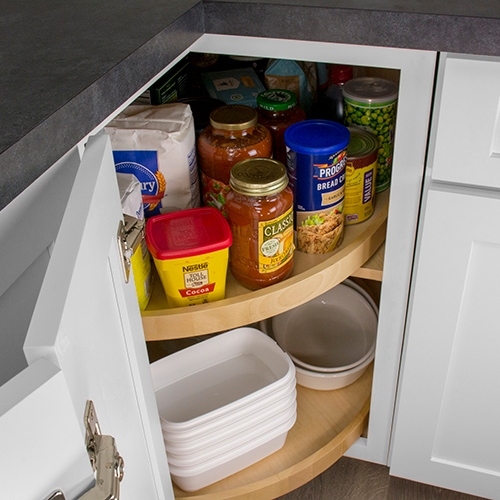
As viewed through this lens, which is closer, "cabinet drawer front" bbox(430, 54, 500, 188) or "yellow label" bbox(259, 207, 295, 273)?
"cabinet drawer front" bbox(430, 54, 500, 188)

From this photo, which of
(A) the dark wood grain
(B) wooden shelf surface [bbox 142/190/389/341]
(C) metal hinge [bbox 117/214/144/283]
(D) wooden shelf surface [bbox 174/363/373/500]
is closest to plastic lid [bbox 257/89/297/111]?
(B) wooden shelf surface [bbox 142/190/389/341]

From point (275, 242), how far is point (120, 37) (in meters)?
0.37

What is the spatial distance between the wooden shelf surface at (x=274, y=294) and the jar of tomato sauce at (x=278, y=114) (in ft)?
0.65

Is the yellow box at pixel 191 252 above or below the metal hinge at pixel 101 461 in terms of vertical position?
below

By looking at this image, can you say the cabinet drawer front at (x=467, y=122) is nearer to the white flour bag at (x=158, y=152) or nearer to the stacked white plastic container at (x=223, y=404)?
the white flour bag at (x=158, y=152)

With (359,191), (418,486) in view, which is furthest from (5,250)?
(418,486)

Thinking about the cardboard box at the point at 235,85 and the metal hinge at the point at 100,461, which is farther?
the cardboard box at the point at 235,85

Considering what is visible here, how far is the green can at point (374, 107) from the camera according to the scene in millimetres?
996

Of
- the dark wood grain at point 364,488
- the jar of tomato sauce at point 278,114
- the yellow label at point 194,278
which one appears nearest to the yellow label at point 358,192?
the jar of tomato sauce at point 278,114

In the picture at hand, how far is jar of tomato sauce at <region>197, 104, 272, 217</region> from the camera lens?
95cm

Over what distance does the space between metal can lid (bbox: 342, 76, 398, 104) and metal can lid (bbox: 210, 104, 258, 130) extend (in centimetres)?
17

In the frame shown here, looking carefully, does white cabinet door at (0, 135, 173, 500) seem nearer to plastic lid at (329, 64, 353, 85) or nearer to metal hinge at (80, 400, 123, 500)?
metal hinge at (80, 400, 123, 500)

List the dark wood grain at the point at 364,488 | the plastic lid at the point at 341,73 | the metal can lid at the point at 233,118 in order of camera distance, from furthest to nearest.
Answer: the dark wood grain at the point at 364,488 → the plastic lid at the point at 341,73 → the metal can lid at the point at 233,118

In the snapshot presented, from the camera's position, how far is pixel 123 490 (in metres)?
0.64
